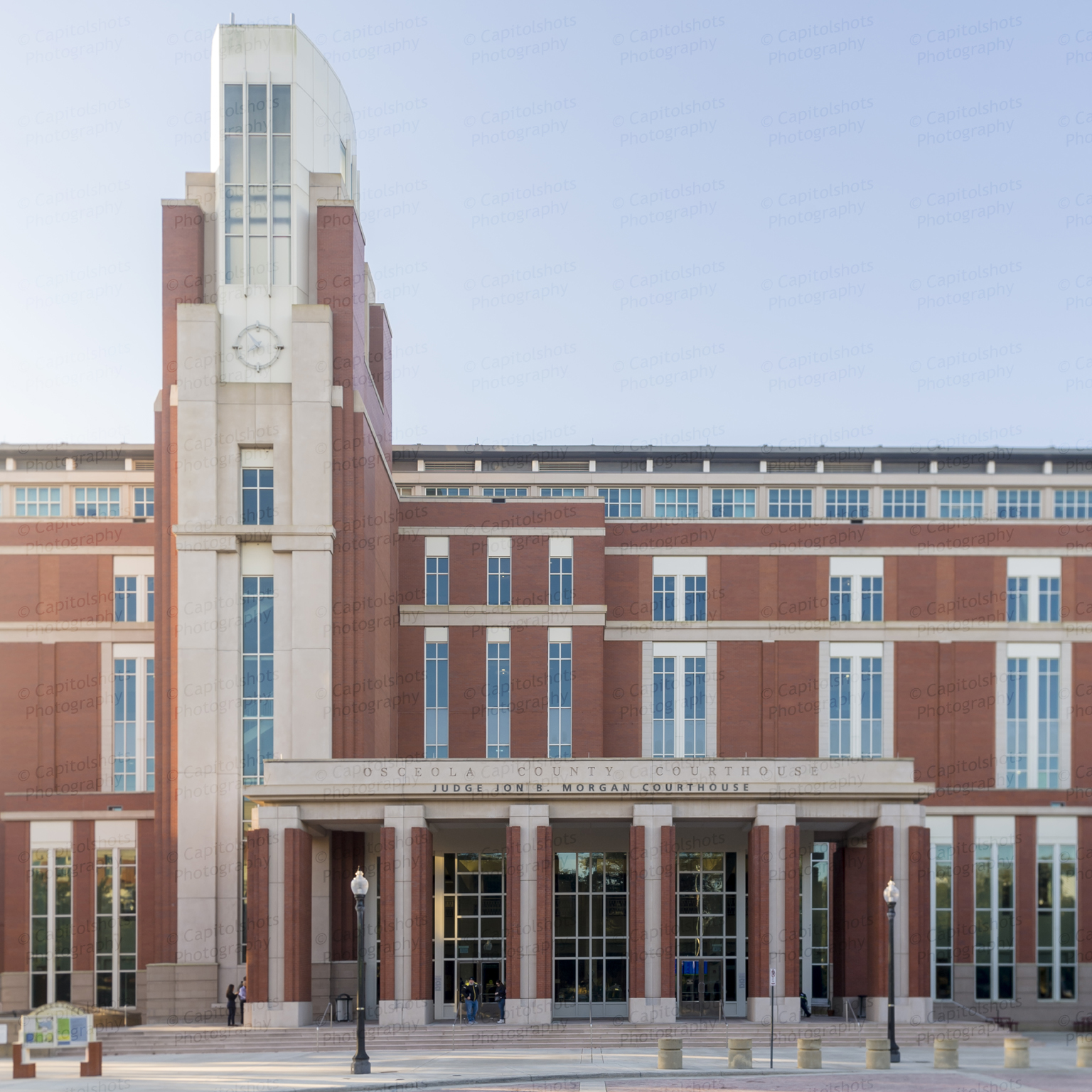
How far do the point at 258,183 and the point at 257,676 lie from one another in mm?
18697

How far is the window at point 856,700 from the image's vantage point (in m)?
68.0

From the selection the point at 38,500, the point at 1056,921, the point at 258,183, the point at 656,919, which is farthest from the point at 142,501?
the point at 1056,921

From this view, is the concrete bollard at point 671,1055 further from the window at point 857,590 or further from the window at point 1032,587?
the window at point 1032,587

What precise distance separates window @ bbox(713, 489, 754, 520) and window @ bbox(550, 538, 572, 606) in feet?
35.8

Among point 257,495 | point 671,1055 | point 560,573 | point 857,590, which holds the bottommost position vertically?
point 671,1055

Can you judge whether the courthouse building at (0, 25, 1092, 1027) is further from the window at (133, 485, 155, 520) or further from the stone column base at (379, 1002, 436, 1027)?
the stone column base at (379, 1002, 436, 1027)

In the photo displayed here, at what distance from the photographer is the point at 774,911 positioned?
167 ft

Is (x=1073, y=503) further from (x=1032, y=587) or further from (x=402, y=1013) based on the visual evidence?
(x=402, y=1013)

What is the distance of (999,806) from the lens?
6519 centimetres

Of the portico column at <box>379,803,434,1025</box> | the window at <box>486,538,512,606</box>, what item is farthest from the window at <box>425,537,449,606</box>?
the portico column at <box>379,803,434,1025</box>

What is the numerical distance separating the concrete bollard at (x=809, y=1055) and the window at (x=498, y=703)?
2878cm

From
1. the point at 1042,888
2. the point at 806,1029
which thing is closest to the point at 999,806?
the point at 1042,888

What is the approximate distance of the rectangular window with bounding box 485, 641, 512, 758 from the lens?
221 ft

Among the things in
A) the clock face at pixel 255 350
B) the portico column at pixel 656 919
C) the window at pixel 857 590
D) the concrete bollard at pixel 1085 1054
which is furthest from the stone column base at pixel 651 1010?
the clock face at pixel 255 350
